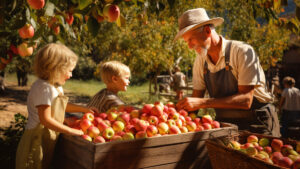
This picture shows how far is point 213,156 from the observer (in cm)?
146

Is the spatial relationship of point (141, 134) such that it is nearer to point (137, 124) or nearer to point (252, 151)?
point (137, 124)

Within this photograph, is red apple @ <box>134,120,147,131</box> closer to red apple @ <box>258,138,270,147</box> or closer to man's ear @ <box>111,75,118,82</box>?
red apple @ <box>258,138,270,147</box>

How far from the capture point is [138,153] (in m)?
1.46

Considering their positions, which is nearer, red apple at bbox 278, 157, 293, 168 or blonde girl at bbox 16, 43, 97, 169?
red apple at bbox 278, 157, 293, 168

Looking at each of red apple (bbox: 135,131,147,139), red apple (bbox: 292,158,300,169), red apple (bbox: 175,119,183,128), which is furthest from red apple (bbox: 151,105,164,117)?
red apple (bbox: 292,158,300,169)

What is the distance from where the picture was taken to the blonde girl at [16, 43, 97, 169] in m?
1.72

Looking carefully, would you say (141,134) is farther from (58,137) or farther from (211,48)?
(211,48)

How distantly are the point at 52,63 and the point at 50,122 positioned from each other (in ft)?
1.67

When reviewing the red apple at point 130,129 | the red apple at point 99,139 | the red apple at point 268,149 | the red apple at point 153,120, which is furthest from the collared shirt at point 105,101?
the red apple at point 268,149

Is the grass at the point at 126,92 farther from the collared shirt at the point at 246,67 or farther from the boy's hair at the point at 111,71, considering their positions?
the collared shirt at the point at 246,67

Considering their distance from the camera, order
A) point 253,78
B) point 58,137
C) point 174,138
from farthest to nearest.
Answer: point 253,78 < point 58,137 < point 174,138

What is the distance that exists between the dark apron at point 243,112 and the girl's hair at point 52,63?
142 centimetres

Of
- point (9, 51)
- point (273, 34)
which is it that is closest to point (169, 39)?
point (273, 34)

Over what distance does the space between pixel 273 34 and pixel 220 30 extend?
2988mm
